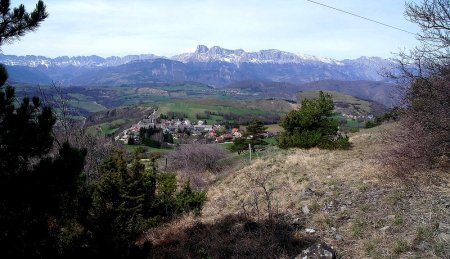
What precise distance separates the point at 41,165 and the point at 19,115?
3.44 feet

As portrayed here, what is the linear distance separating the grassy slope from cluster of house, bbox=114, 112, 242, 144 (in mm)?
61722

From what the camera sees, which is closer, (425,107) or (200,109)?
(425,107)

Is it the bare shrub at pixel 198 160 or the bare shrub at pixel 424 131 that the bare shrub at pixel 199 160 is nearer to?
the bare shrub at pixel 198 160

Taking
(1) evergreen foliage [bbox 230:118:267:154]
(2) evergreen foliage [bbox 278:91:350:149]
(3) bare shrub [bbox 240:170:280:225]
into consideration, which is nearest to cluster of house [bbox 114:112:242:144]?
(1) evergreen foliage [bbox 230:118:267:154]

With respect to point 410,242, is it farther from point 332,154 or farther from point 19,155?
point 332,154

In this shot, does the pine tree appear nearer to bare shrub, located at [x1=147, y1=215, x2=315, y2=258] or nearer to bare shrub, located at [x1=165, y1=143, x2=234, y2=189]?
bare shrub, located at [x1=147, y1=215, x2=315, y2=258]

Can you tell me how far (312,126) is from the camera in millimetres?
23625

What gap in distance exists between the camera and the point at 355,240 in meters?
7.83

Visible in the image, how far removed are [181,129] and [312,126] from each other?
255ft

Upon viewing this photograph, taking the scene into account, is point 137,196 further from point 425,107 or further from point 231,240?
point 425,107

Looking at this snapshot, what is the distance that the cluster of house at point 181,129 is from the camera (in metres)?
80.5

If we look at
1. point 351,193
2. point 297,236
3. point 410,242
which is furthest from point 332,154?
point 410,242

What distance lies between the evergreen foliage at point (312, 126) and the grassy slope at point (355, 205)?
17.4 ft

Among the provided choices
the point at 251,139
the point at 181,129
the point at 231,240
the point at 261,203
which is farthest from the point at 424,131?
the point at 181,129
